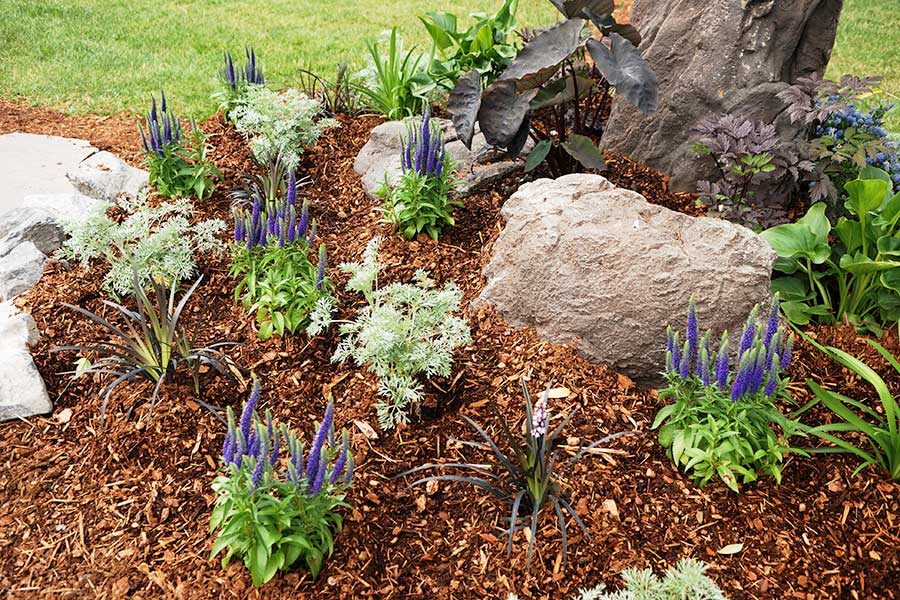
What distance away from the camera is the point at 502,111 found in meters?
4.48

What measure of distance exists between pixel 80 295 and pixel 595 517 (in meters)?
2.98

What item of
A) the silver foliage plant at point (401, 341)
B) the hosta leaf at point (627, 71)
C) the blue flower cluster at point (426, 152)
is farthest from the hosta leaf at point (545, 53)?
the silver foliage plant at point (401, 341)

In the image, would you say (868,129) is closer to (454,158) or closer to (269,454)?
(454,158)

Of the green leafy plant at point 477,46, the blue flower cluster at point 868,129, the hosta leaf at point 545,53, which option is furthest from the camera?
the green leafy plant at point 477,46

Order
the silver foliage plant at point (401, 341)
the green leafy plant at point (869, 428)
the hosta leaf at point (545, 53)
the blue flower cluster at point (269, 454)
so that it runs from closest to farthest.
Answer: the blue flower cluster at point (269, 454), the green leafy plant at point (869, 428), the silver foliage plant at point (401, 341), the hosta leaf at point (545, 53)

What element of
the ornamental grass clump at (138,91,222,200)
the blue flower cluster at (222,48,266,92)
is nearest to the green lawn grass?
the blue flower cluster at (222,48,266,92)

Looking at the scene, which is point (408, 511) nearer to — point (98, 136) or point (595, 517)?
point (595, 517)

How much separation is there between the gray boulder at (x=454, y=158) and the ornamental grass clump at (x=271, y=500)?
98.0 inches

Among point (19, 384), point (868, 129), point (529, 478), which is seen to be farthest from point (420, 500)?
point (868, 129)

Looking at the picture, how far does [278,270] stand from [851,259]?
9.80ft

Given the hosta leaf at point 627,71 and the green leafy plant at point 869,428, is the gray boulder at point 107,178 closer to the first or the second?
the hosta leaf at point 627,71

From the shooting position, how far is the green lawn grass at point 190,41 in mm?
7215

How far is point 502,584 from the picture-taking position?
285 centimetres

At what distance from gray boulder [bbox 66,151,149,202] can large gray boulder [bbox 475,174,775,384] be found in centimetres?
291
